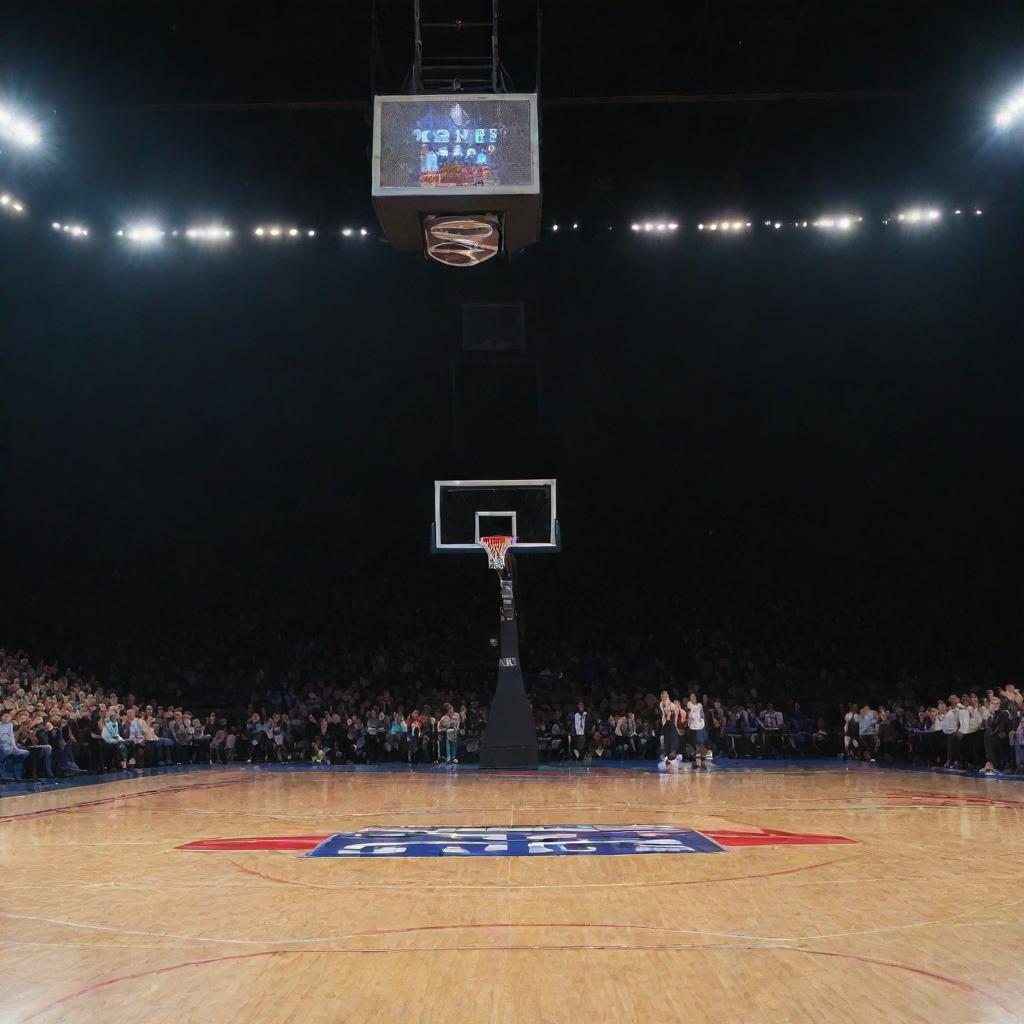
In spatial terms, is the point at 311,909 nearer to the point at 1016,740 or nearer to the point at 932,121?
the point at 1016,740

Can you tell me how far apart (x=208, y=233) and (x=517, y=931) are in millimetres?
19493

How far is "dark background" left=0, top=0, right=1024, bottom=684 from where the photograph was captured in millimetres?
14156

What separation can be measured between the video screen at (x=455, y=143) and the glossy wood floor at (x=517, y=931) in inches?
252

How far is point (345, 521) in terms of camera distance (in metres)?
31.0

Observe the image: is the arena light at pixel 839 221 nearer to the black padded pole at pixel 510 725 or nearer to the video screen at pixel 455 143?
the black padded pole at pixel 510 725

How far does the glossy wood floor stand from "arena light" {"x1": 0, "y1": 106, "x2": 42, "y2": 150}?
392 inches

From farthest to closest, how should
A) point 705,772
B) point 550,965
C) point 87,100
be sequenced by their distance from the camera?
point 705,772 < point 87,100 < point 550,965

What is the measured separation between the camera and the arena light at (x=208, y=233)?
21.6m

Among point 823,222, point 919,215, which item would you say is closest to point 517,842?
point 823,222

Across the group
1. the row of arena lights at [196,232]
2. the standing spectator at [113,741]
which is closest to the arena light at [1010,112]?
the row of arena lights at [196,232]

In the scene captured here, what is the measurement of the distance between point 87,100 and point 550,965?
13720 millimetres

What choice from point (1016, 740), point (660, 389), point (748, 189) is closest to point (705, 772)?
point (1016, 740)

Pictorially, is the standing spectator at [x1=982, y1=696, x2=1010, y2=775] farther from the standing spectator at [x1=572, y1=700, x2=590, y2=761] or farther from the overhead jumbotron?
the overhead jumbotron

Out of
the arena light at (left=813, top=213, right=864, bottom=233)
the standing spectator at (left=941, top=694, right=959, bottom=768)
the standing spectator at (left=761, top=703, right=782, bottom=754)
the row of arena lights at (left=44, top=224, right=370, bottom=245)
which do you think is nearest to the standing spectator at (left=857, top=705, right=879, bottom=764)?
the standing spectator at (left=761, top=703, right=782, bottom=754)
